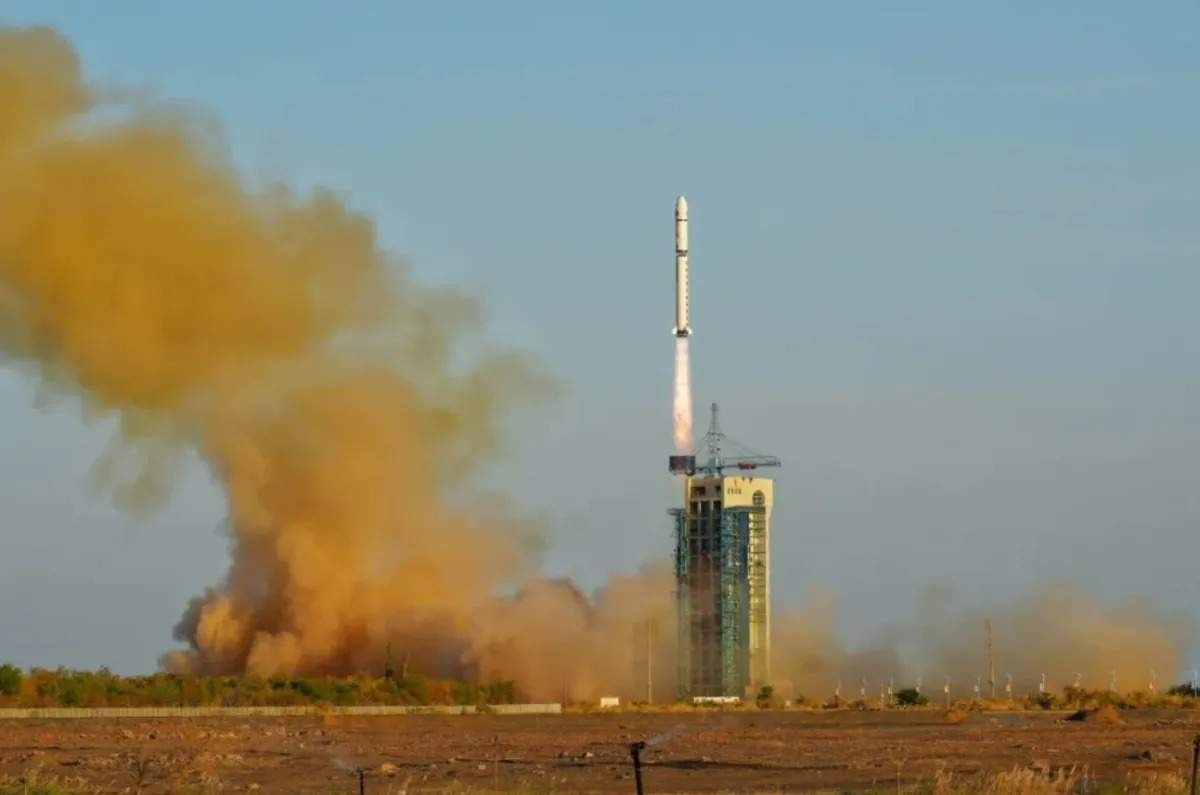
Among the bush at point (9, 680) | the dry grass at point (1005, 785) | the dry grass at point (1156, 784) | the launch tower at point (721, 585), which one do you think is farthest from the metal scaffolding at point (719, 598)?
the dry grass at point (1005, 785)

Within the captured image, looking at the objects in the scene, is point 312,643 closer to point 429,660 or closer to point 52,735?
point 429,660

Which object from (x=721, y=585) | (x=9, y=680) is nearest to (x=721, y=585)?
(x=721, y=585)

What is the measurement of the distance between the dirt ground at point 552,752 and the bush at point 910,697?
2062 cm

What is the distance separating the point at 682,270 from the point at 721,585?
1405 cm

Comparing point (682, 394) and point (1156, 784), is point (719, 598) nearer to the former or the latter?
point (682, 394)

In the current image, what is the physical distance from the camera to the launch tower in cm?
9731

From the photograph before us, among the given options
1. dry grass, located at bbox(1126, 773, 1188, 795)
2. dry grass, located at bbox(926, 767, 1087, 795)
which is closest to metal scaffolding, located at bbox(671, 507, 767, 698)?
dry grass, located at bbox(1126, 773, 1188, 795)

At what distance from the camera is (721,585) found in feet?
318

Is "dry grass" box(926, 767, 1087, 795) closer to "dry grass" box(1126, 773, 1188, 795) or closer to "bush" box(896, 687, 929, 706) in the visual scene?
"dry grass" box(1126, 773, 1188, 795)

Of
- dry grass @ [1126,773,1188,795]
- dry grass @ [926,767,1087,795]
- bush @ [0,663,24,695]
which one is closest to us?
dry grass @ [926,767,1087,795]

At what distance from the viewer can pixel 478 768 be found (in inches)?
1956

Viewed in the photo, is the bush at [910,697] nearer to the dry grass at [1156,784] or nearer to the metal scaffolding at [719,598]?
the metal scaffolding at [719,598]

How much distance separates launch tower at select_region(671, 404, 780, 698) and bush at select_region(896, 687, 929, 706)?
22.2ft

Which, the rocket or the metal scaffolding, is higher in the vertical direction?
the rocket
